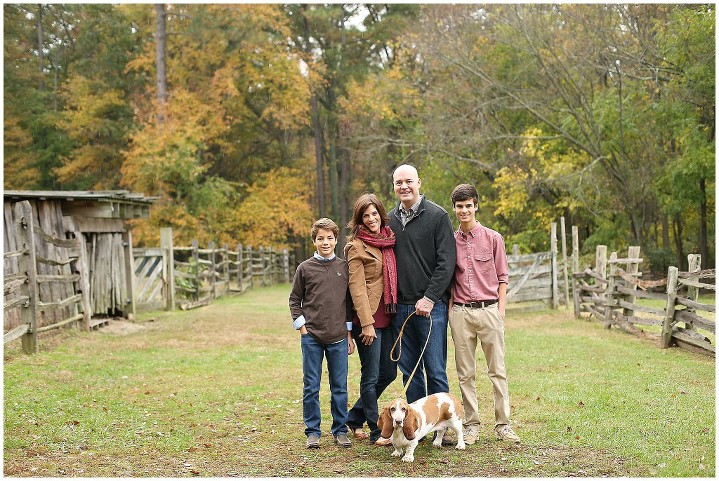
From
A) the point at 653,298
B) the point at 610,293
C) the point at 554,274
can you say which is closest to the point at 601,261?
the point at 610,293

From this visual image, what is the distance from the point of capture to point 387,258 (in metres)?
6.23

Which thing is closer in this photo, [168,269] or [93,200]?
[93,200]

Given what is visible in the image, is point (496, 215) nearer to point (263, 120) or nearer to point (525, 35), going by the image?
point (525, 35)

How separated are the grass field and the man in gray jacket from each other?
80cm

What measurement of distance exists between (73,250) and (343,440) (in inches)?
364

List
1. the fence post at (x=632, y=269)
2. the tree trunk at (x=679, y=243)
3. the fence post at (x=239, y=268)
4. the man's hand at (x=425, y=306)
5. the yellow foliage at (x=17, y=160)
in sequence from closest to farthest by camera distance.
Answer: the man's hand at (x=425, y=306) → the fence post at (x=632, y=269) → the tree trunk at (x=679, y=243) → the fence post at (x=239, y=268) → the yellow foliage at (x=17, y=160)

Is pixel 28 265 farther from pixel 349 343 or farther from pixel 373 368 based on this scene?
pixel 373 368

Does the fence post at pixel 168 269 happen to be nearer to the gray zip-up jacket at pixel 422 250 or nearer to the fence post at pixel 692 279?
the fence post at pixel 692 279

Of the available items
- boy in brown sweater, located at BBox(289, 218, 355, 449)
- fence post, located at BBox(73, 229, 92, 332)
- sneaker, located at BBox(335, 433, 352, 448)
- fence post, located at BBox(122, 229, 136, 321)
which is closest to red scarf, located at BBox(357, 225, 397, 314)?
boy in brown sweater, located at BBox(289, 218, 355, 449)

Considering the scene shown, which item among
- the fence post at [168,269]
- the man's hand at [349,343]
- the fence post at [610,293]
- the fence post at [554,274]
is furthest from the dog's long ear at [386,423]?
the fence post at [168,269]

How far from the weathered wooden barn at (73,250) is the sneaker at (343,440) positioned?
20.1ft

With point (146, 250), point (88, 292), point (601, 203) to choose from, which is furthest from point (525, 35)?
point (88, 292)

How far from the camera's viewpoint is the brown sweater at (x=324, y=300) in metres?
6.29

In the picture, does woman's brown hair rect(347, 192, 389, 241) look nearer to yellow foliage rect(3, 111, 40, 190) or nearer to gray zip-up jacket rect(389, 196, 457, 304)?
gray zip-up jacket rect(389, 196, 457, 304)
